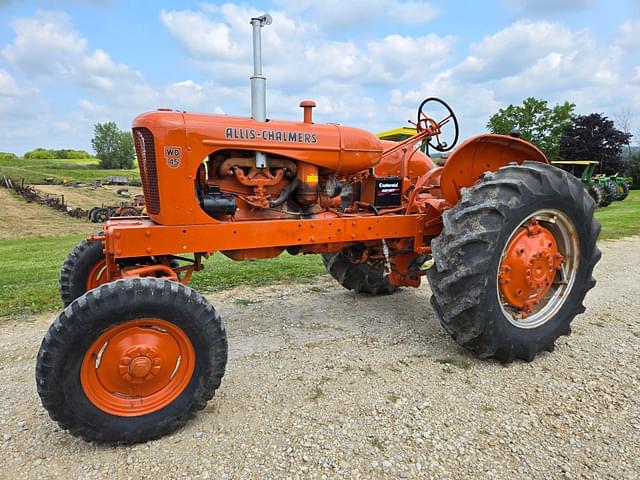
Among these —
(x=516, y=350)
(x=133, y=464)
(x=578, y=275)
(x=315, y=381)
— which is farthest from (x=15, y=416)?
(x=578, y=275)

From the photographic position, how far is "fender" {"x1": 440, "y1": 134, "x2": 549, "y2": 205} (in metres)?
4.16

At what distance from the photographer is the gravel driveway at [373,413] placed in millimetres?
2418

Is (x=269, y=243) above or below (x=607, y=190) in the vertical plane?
above

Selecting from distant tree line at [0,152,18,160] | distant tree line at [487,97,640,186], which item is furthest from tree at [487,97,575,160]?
distant tree line at [0,152,18,160]

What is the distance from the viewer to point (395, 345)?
3.96 m

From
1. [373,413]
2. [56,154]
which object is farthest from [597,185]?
[56,154]

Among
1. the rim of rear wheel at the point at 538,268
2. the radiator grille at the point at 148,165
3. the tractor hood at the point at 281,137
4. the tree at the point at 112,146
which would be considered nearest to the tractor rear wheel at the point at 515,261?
the rim of rear wheel at the point at 538,268

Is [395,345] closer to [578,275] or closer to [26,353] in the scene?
[578,275]

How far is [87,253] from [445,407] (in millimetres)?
3075

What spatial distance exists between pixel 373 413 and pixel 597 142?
3895 cm

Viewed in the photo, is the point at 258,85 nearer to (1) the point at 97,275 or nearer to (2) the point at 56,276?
(1) the point at 97,275

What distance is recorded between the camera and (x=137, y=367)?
2586 mm

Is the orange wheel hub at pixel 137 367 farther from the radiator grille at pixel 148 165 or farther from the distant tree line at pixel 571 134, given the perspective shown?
the distant tree line at pixel 571 134

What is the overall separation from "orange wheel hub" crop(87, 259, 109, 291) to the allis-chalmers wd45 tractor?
0.5 inches
